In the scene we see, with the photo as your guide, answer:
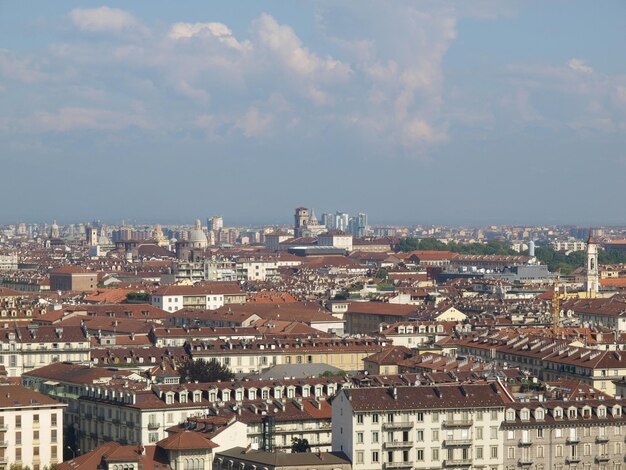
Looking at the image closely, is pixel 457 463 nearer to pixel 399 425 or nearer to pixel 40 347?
pixel 399 425

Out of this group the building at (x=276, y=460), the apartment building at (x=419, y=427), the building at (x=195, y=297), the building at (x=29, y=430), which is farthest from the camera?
the building at (x=195, y=297)

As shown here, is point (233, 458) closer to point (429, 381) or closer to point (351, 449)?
point (351, 449)

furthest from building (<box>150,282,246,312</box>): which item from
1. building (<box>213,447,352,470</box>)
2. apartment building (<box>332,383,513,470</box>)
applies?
building (<box>213,447,352,470</box>)

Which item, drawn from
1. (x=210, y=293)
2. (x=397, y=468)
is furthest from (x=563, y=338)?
(x=210, y=293)

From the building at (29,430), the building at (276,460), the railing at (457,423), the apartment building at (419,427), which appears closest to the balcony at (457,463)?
the apartment building at (419,427)

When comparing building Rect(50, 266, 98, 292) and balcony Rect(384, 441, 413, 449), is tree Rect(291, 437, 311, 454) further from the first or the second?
building Rect(50, 266, 98, 292)

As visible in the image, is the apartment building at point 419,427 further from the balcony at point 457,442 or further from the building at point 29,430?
the building at point 29,430
